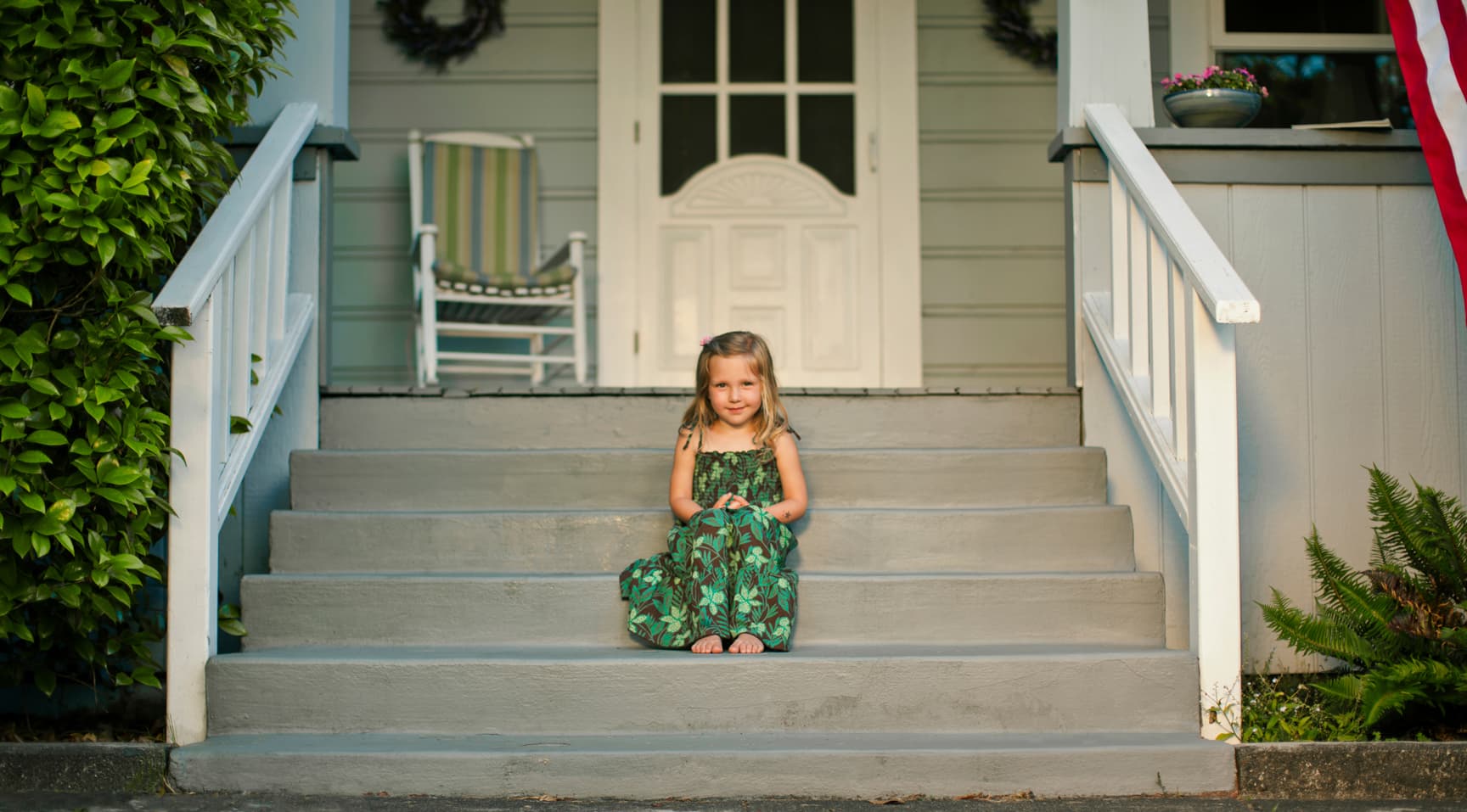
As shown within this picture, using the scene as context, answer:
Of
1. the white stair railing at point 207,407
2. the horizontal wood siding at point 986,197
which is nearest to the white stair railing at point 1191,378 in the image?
the horizontal wood siding at point 986,197

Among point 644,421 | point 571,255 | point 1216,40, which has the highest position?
point 1216,40

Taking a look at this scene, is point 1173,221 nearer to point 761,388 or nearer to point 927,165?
point 761,388

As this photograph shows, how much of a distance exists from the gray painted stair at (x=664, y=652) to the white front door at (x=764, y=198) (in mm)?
1563

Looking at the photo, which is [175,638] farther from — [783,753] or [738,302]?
[738,302]

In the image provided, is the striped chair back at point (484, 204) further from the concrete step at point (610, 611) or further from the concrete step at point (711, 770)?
the concrete step at point (711, 770)

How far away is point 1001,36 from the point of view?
5090 mm

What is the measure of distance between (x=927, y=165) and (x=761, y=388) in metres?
2.31

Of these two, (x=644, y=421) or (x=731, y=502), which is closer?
(x=731, y=502)

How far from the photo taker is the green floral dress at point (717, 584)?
2.73 m

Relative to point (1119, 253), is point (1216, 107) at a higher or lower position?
higher

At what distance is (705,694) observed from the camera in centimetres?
255

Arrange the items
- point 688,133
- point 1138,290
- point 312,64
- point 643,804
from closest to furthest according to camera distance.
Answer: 1. point 643,804
2. point 1138,290
3. point 312,64
4. point 688,133

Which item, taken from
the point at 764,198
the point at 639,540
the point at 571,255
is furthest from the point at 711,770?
the point at 764,198

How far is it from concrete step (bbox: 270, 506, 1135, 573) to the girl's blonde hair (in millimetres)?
225
